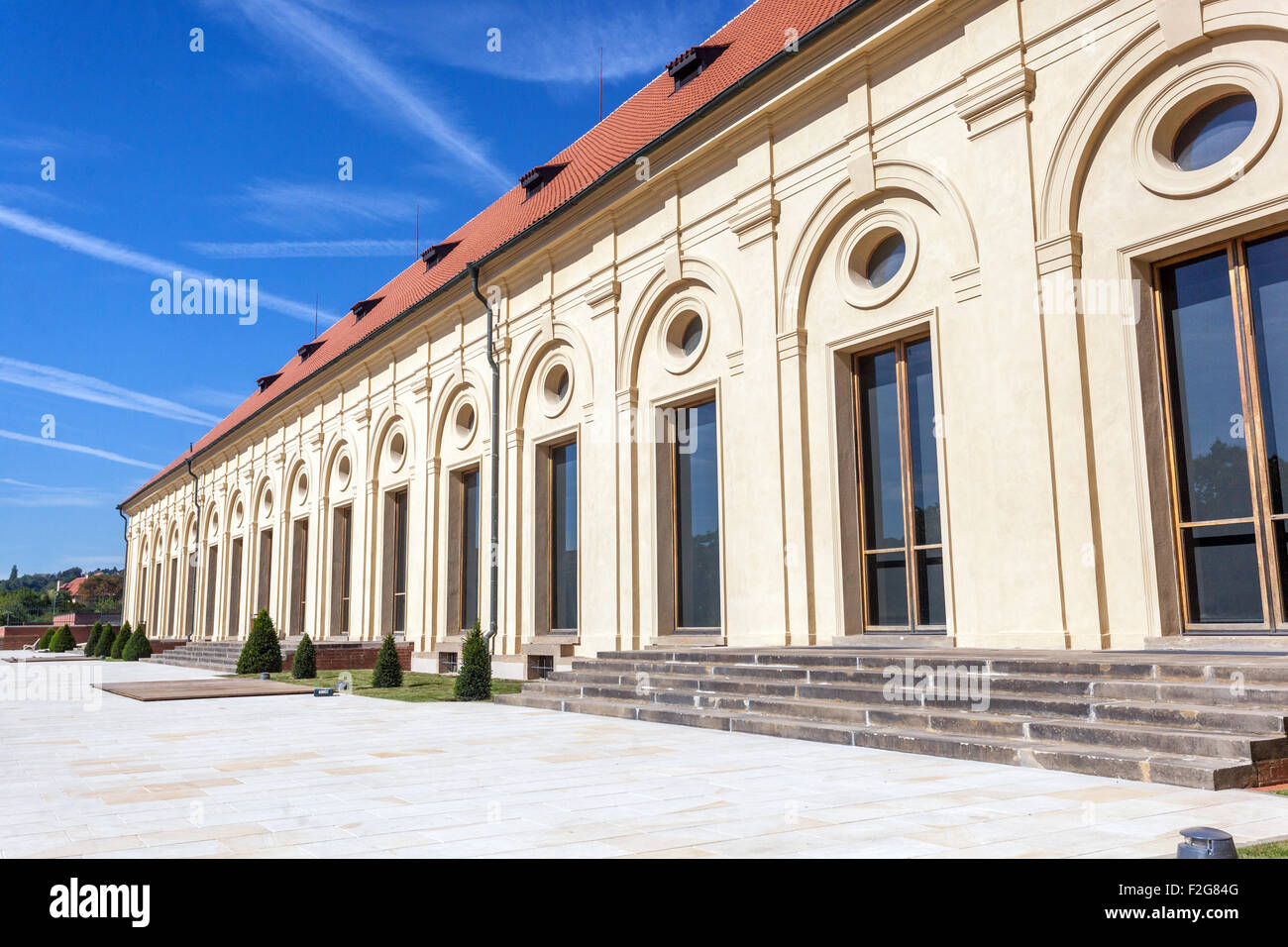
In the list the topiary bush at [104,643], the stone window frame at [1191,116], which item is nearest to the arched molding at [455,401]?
the stone window frame at [1191,116]

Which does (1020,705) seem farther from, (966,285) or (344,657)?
(344,657)

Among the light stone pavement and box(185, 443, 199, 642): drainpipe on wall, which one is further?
box(185, 443, 199, 642): drainpipe on wall

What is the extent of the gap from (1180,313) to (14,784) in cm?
1232

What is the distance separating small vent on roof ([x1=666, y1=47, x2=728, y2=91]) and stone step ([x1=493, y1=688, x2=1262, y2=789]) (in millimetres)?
13589

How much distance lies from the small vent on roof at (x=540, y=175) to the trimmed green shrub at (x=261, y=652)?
43.5ft

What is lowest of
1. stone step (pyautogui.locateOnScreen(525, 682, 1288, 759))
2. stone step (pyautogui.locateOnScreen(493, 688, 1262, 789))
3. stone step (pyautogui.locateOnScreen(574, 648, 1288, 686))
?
stone step (pyautogui.locateOnScreen(493, 688, 1262, 789))

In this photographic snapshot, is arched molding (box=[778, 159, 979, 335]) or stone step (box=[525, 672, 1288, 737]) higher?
arched molding (box=[778, 159, 979, 335])

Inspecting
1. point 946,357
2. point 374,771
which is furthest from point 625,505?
point 374,771

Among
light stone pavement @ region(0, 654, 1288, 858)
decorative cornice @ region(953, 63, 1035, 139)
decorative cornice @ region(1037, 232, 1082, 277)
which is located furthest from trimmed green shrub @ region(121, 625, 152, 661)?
decorative cornice @ region(1037, 232, 1082, 277)

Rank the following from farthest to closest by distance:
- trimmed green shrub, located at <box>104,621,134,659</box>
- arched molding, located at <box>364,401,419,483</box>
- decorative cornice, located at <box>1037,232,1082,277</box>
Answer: trimmed green shrub, located at <box>104,621,134,659</box> → arched molding, located at <box>364,401,419,483</box> → decorative cornice, located at <box>1037,232,1082,277</box>

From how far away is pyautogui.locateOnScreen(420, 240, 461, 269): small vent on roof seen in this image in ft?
101

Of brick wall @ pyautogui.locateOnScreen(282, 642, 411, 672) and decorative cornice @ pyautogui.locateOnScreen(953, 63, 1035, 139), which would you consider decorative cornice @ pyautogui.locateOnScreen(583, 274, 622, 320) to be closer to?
decorative cornice @ pyautogui.locateOnScreen(953, 63, 1035, 139)

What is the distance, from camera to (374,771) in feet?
28.2
